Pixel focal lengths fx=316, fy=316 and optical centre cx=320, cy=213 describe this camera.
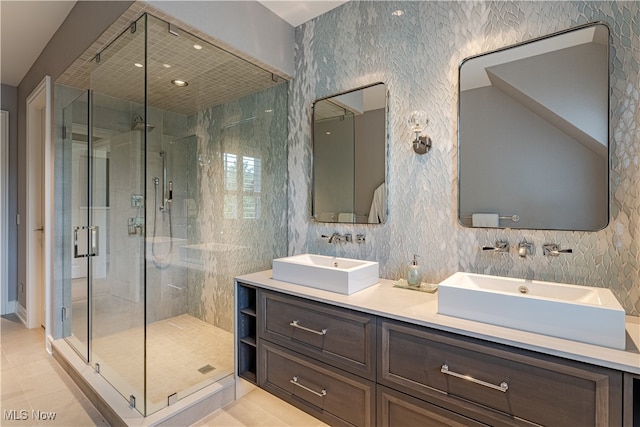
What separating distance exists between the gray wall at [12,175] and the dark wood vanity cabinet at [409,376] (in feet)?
11.3

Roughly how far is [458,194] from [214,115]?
1874 mm

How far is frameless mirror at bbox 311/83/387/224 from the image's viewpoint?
2.06m

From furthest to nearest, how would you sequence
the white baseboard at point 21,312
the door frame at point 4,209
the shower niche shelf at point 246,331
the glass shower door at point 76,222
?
the door frame at point 4,209 < the white baseboard at point 21,312 < the glass shower door at point 76,222 < the shower niche shelf at point 246,331

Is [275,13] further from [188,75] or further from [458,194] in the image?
[458,194]

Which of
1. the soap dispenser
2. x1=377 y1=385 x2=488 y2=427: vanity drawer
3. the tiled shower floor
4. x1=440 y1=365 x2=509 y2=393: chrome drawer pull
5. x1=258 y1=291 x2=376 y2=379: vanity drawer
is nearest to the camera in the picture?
x1=440 y1=365 x2=509 y2=393: chrome drawer pull

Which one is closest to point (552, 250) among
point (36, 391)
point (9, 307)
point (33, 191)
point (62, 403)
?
point (62, 403)

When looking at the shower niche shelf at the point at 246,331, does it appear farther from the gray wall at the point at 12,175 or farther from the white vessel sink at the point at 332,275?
the gray wall at the point at 12,175

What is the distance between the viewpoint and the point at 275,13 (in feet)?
7.62

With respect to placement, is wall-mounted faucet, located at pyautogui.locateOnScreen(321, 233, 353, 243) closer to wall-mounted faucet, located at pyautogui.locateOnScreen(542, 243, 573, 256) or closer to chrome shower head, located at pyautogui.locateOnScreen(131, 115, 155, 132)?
wall-mounted faucet, located at pyautogui.locateOnScreen(542, 243, 573, 256)

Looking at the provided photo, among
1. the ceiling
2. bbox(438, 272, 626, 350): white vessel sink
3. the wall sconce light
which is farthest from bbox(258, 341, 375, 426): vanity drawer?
the ceiling

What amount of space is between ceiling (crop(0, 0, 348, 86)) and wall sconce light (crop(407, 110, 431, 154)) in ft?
3.32

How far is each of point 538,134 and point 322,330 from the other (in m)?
1.45

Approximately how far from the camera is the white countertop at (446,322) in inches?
39.6

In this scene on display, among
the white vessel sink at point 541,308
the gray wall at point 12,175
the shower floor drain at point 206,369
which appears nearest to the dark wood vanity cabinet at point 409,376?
the white vessel sink at point 541,308
